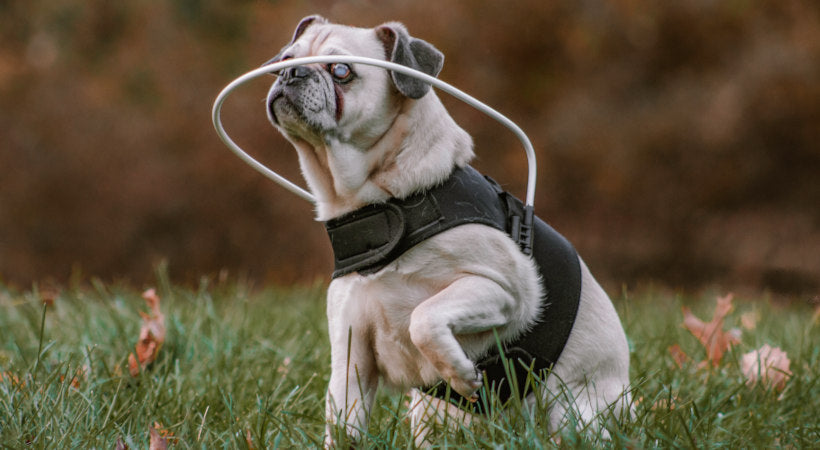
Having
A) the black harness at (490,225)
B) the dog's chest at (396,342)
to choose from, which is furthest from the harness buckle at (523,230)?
the dog's chest at (396,342)

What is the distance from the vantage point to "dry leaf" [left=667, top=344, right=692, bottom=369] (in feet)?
11.5

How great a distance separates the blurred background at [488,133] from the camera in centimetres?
734

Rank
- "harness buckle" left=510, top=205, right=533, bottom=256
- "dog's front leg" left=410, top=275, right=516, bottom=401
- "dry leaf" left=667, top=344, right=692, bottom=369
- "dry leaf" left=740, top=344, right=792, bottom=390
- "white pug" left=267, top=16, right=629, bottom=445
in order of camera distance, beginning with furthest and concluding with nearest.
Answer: "dry leaf" left=667, top=344, right=692, bottom=369 < "dry leaf" left=740, top=344, right=792, bottom=390 < "harness buckle" left=510, top=205, right=533, bottom=256 < "white pug" left=267, top=16, right=629, bottom=445 < "dog's front leg" left=410, top=275, right=516, bottom=401

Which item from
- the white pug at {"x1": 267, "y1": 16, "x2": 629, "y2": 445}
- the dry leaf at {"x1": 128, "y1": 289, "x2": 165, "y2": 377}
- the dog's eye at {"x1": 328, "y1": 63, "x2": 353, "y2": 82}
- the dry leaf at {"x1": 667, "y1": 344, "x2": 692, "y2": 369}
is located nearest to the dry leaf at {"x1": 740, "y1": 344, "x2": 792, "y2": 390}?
the dry leaf at {"x1": 667, "y1": 344, "x2": 692, "y2": 369}

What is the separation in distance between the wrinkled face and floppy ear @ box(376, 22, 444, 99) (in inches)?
3.1

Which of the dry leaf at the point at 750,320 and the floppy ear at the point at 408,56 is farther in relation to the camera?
the dry leaf at the point at 750,320

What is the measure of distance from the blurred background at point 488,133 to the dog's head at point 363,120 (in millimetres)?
4884

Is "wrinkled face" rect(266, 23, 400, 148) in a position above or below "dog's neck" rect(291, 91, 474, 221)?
above

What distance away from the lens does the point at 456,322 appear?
223 centimetres

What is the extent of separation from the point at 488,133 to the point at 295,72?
5.37m

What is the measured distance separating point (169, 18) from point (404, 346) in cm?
745

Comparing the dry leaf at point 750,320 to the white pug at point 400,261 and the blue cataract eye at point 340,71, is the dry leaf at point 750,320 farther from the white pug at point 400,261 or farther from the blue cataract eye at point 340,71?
the blue cataract eye at point 340,71

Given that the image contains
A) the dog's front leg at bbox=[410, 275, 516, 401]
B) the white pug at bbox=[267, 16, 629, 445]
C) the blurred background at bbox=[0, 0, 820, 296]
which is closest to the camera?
the dog's front leg at bbox=[410, 275, 516, 401]

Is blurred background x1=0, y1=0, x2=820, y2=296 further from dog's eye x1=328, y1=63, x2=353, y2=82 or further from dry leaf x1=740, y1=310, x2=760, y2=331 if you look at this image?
dog's eye x1=328, y1=63, x2=353, y2=82
